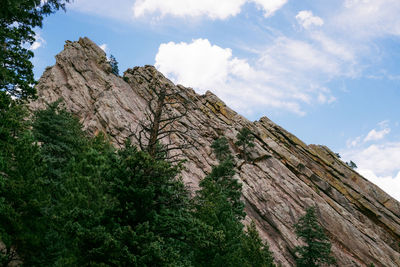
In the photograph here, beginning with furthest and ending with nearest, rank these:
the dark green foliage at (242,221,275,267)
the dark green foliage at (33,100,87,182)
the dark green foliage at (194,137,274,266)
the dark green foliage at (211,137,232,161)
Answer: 1. the dark green foliage at (211,137,232,161)
2. the dark green foliage at (33,100,87,182)
3. the dark green foliage at (242,221,275,267)
4. the dark green foliage at (194,137,274,266)

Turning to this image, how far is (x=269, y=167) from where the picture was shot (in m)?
46.0

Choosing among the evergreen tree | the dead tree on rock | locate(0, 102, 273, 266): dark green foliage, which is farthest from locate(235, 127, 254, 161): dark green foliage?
the evergreen tree

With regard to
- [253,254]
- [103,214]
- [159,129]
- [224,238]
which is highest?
[159,129]

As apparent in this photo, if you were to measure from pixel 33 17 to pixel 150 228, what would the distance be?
10090 millimetres

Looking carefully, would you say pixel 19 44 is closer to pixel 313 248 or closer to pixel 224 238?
pixel 224 238

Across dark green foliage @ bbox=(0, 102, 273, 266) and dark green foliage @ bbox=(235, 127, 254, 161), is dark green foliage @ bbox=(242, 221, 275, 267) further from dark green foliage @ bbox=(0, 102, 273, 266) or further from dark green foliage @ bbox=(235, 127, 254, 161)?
dark green foliage @ bbox=(235, 127, 254, 161)

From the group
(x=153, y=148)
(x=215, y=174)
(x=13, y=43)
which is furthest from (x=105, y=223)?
(x=215, y=174)

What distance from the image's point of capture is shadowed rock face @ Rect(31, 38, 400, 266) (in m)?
36.8

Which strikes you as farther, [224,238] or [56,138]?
[56,138]

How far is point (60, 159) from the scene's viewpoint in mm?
18391

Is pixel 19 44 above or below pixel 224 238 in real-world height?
above

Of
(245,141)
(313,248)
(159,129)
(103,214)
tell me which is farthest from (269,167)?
(103,214)

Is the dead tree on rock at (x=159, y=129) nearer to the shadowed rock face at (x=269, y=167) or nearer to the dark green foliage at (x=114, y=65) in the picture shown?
the shadowed rock face at (x=269, y=167)

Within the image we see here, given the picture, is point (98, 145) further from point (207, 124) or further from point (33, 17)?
point (207, 124)
